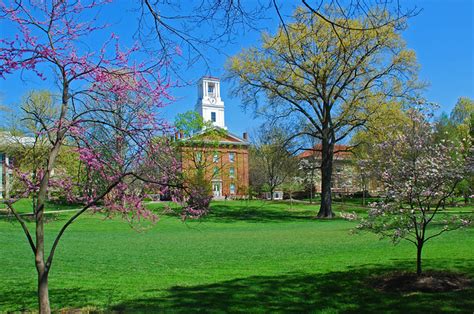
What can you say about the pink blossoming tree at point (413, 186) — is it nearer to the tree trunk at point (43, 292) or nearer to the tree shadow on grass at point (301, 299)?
the tree shadow on grass at point (301, 299)

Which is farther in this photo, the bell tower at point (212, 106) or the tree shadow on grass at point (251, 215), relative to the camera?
the bell tower at point (212, 106)

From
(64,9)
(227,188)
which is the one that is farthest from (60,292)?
(227,188)

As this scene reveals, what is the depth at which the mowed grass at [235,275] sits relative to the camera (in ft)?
21.0

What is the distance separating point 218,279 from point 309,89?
80.6 feet

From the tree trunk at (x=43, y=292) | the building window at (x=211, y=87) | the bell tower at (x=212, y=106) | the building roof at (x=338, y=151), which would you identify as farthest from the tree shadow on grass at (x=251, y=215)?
the tree trunk at (x=43, y=292)

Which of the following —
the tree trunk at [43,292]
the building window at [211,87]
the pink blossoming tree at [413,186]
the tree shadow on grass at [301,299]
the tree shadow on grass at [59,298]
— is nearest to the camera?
the tree trunk at [43,292]

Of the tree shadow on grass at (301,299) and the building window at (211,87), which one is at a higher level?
the building window at (211,87)

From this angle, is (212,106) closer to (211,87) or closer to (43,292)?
(211,87)

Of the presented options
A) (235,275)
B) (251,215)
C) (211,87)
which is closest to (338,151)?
(251,215)

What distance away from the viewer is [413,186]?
796 centimetres

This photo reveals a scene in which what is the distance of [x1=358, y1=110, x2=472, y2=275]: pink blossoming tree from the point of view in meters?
7.88

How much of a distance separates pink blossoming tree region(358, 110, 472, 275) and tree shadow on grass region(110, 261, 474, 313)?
108cm

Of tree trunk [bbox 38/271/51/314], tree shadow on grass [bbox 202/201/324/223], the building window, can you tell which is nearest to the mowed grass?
tree trunk [bbox 38/271/51/314]

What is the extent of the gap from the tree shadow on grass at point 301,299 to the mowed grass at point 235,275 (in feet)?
0.05
